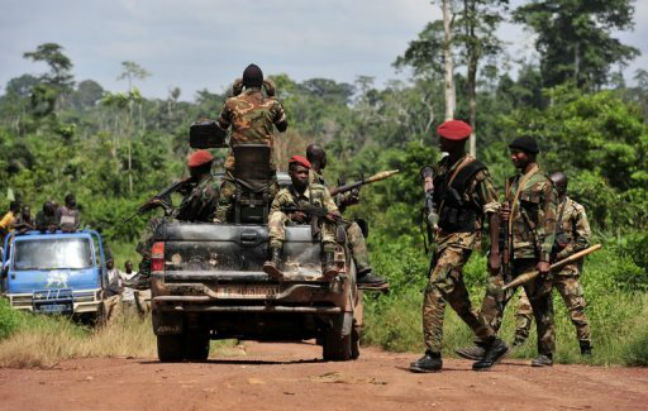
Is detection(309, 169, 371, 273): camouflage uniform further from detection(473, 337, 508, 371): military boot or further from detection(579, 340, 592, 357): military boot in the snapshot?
detection(579, 340, 592, 357): military boot

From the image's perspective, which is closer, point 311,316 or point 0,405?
point 0,405

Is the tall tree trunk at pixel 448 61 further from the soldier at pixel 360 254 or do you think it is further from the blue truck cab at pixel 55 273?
the soldier at pixel 360 254

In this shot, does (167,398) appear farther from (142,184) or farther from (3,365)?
(142,184)

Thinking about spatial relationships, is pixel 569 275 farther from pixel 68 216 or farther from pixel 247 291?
A: pixel 68 216

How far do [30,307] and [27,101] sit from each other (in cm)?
7230

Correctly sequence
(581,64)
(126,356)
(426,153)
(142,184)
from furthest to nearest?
(581,64)
(142,184)
(426,153)
(126,356)

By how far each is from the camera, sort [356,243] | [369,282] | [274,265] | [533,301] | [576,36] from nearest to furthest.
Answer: [274,265]
[533,301]
[356,243]
[369,282]
[576,36]

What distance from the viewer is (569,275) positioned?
1170 centimetres

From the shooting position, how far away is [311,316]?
10523 millimetres

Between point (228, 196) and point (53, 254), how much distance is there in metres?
9.75

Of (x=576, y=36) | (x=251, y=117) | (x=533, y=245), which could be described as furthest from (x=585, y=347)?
(x=576, y=36)

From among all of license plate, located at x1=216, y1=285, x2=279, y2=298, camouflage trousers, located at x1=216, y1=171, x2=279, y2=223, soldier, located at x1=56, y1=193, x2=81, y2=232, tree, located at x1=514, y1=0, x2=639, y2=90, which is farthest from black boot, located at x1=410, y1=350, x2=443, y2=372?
tree, located at x1=514, y1=0, x2=639, y2=90

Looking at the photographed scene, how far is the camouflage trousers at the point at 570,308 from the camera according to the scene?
1156 cm

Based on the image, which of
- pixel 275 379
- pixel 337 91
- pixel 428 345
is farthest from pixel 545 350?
pixel 337 91
